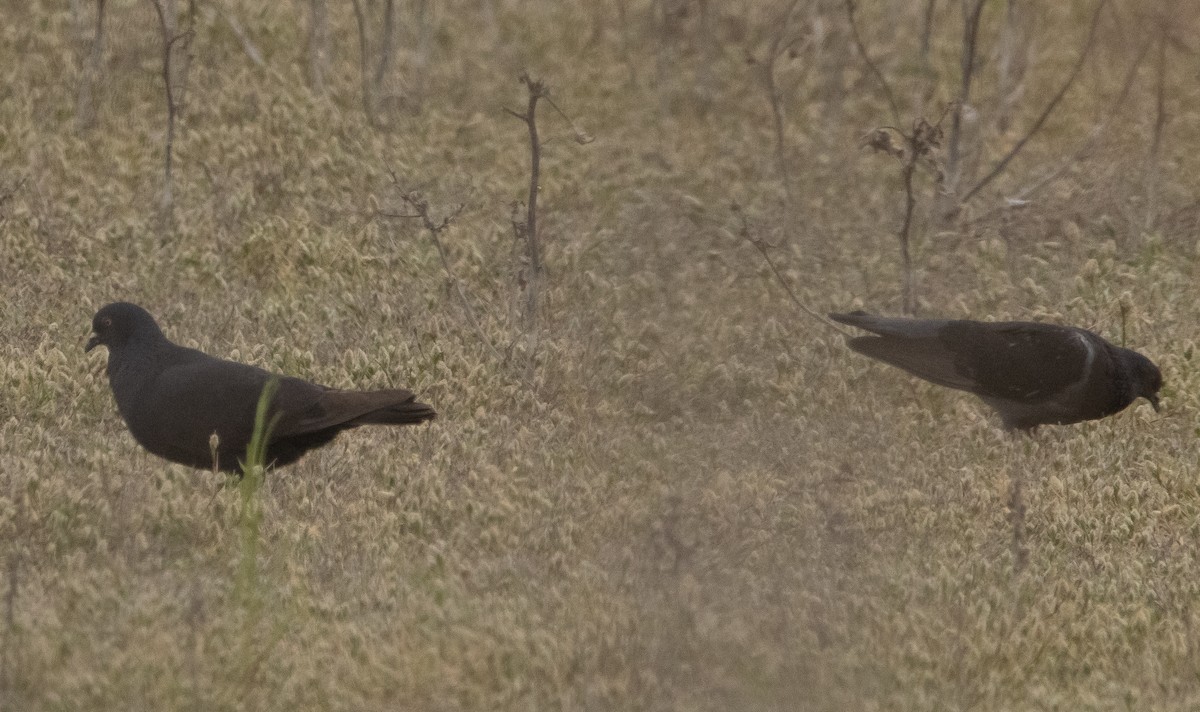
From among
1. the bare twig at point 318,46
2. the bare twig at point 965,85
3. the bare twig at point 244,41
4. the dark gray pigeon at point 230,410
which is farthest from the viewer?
the bare twig at point 244,41

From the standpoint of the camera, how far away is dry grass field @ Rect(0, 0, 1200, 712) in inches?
208

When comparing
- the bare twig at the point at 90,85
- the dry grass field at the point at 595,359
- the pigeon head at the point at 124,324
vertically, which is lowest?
the dry grass field at the point at 595,359

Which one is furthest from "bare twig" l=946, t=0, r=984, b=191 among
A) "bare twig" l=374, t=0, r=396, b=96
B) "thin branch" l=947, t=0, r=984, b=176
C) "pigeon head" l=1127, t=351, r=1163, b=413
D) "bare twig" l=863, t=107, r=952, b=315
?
"bare twig" l=374, t=0, r=396, b=96

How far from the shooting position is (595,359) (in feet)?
28.5

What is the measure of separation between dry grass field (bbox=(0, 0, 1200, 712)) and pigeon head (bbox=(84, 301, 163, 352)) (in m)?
0.50

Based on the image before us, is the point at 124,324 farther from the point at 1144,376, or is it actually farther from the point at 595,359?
the point at 1144,376

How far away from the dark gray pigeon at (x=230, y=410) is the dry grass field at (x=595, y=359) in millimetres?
183

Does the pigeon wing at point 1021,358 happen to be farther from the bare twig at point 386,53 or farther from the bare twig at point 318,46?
the bare twig at point 318,46

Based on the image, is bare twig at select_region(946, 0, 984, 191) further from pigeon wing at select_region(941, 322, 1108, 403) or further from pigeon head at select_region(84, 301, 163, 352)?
pigeon head at select_region(84, 301, 163, 352)

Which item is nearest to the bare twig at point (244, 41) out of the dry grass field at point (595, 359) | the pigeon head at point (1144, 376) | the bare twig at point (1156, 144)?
the dry grass field at point (595, 359)

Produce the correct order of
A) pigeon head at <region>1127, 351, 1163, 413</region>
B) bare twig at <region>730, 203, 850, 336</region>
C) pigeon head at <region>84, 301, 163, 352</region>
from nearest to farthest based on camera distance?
1. pigeon head at <region>84, 301, 163, 352</region>
2. pigeon head at <region>1127, 351, 1163, 413</region>
3. bare twig at <region>730, 203, 850, 336</region>

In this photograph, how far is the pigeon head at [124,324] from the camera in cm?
711

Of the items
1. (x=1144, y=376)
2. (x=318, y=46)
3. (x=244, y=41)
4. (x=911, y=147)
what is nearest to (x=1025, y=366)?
(x=1144, y=376)

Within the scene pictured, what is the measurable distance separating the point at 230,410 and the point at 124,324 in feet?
2.75
